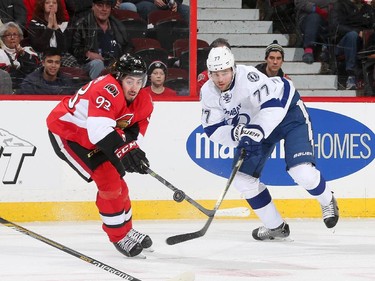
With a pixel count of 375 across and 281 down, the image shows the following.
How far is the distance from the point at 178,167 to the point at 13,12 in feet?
4.77

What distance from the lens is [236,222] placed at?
6668 mm

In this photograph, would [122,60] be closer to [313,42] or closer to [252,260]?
[252,260]

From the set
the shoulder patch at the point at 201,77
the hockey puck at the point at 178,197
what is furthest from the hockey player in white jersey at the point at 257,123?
the shoulder patch at the point at 201,77

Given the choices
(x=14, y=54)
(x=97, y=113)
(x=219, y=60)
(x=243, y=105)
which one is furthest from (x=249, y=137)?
(x=14, y=54)

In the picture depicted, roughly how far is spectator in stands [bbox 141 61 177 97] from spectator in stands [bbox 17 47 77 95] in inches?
20.4

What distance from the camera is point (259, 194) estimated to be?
5637 millimetres

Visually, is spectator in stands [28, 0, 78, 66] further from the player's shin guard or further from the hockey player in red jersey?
the player's shin guard

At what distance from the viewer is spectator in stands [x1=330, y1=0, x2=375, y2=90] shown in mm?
7027

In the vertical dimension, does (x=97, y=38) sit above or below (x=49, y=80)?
above

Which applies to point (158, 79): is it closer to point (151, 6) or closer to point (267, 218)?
point (151, 6)

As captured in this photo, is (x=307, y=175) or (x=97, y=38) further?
(x=97, y=38)

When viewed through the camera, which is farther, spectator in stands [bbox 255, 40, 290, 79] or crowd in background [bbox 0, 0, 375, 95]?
spectator in stands [bbox 255, 40, 290, 79]

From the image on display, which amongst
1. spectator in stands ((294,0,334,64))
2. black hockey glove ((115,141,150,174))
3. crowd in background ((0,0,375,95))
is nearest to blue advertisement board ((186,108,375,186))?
spectator in stands ((294,0,334,64))

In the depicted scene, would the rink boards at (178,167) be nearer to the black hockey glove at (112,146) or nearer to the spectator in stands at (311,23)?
the spectator in stands at (311,23)
